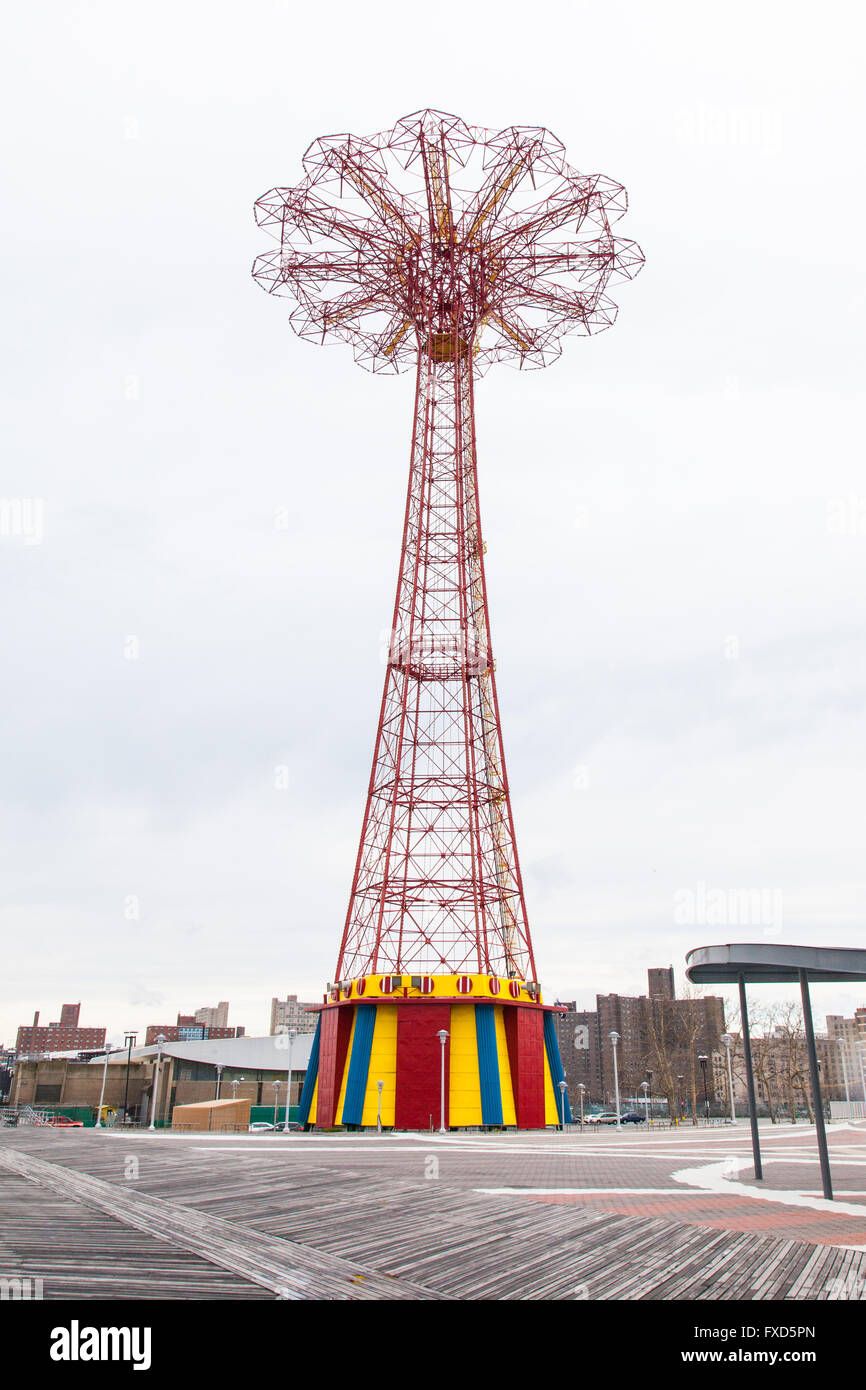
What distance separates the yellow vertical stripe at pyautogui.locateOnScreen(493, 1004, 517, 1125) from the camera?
28953 mm

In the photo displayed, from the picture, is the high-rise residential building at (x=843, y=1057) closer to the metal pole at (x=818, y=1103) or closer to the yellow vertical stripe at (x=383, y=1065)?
the yellow vertical stripe at (x=383, y=1065)

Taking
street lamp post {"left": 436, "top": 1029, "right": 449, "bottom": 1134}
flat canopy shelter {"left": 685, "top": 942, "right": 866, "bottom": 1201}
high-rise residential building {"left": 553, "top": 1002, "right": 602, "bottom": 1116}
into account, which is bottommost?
high-rise residential building {"left": 553, "top": 1002, "right": 602, "bottom": 1116}

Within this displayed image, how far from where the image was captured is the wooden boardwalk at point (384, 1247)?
6.85 meters

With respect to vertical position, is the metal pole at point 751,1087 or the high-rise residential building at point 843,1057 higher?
the metal pole at point 751,1087

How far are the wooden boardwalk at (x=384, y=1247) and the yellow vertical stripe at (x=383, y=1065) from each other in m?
16.5

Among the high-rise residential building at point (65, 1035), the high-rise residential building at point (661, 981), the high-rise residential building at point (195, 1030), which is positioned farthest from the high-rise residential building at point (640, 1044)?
the high-rise residential building at point (65, 1035)

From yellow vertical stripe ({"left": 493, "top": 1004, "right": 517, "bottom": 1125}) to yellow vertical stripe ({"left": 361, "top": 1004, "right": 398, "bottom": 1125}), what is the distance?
338 centimetres

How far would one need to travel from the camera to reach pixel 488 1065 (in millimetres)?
28891

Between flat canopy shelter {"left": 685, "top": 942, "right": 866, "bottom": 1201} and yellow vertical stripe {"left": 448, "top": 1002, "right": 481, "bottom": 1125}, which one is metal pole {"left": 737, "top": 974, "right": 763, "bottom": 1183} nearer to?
Answer: flat canopy shelter {"left": 685, "top": 942, "right": 866, "bottom": 1201}

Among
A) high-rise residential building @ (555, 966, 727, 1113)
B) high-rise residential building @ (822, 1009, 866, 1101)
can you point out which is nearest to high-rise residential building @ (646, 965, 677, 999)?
high-rise residential building @ (555, 966, 727, 1113)

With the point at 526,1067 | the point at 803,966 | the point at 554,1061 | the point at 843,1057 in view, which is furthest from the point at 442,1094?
the point at 843,1057

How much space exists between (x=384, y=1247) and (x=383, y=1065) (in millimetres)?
21733

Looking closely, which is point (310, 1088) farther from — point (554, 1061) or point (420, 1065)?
point (554, 1061)
